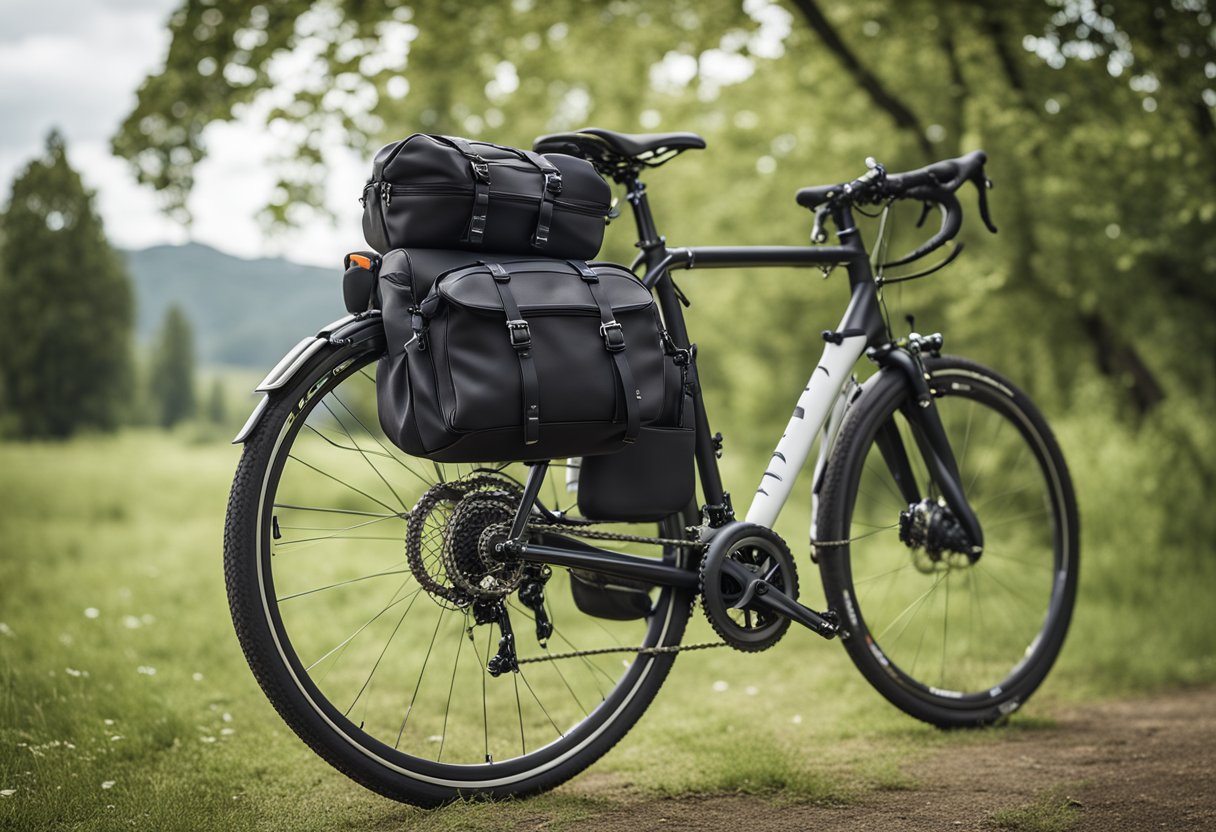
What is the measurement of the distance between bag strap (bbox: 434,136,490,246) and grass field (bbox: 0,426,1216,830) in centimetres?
127

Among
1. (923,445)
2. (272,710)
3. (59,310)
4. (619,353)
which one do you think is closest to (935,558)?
(923,445)

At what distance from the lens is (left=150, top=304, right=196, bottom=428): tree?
9.79 m

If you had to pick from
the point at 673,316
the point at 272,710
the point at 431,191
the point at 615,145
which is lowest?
the point at 272,710

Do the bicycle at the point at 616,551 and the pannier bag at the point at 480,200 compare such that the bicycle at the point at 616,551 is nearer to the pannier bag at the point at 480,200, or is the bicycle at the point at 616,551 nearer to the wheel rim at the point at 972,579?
the wheel rim at the point at 972,579

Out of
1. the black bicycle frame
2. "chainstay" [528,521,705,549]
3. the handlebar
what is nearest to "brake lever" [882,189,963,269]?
the handlebar

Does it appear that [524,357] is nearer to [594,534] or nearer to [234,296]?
[594,534]

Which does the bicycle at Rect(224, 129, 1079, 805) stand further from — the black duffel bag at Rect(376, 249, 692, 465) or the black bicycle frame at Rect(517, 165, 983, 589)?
the black duffel bag at Rect(376, 249, 692, 465)

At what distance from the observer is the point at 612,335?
7.34 ft

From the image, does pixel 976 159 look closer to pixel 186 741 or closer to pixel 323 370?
pixel 323 370

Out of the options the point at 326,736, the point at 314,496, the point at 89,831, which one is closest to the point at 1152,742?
the point at 326,736

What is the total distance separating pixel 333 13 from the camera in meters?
5.18

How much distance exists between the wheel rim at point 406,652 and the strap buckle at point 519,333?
0.42 m

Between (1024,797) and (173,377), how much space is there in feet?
30.9

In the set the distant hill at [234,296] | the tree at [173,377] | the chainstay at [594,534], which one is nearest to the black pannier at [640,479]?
the chainstay at [594,534]
